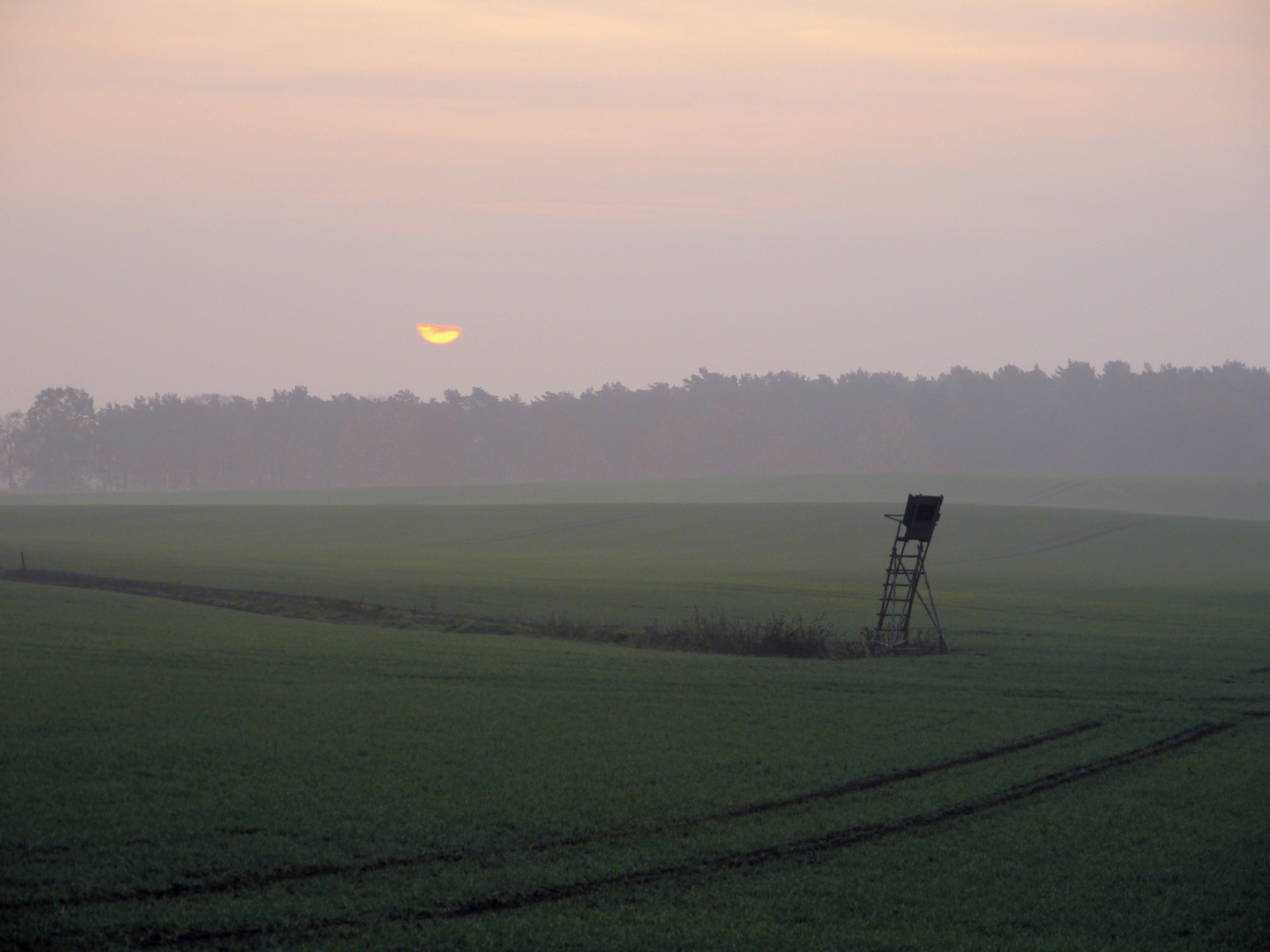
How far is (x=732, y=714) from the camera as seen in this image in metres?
18.8

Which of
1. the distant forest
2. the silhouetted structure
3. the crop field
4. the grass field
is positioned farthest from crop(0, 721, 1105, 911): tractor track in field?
the distant forest

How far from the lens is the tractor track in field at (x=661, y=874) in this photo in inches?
362

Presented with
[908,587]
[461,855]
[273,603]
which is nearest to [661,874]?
[461,855]

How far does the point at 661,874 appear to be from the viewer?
11.0m

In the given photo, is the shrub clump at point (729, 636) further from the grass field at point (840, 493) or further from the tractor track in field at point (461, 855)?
the grass field at point (840, 493)

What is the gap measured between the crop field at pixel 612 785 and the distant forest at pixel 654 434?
138256mm

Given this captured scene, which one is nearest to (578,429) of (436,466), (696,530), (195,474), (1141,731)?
(436,466)

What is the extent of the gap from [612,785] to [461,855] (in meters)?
3.08

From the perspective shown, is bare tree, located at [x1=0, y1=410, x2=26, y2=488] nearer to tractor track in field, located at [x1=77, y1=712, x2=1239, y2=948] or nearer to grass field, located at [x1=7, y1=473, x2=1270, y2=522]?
grass field, located at [x1=7, y1=473, x2=1270, y2=522]

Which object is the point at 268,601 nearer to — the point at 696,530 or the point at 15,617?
the point at 15,617

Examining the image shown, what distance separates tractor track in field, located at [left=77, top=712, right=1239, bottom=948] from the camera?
30.2 feet

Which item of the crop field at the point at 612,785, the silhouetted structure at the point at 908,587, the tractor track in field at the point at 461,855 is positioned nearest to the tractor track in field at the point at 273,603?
the crop field at the point at 612,785

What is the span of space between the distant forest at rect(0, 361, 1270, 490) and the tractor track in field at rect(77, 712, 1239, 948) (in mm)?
148348

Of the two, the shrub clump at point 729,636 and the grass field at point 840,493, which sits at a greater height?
the grass field at point 840,493
